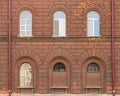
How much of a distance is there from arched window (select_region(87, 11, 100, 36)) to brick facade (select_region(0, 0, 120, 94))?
270 millimetres

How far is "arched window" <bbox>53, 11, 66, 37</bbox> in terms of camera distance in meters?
32.0

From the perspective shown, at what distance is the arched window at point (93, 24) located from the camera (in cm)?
3203

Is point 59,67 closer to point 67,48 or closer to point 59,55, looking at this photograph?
point 59,55

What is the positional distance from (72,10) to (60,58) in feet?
11.3

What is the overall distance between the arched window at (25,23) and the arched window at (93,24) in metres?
4.12

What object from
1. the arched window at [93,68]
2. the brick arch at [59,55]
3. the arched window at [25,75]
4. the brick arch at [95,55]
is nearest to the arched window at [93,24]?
the brick arch at [95,55]

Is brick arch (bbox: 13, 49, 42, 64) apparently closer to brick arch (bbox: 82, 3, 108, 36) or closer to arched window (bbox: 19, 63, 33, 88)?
arched window (bbox: 19, 63, 33, 88)

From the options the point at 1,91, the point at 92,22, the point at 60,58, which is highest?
the point at 92,22

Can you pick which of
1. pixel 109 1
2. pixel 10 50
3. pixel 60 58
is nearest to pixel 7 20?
pixel 10 50

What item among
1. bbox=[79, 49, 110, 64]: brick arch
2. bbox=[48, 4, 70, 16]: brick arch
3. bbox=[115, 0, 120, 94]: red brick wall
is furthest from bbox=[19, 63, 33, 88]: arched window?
bbox=[115, 0, 120, 94]: red brick wall

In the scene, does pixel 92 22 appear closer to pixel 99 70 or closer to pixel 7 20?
pixel 99 70

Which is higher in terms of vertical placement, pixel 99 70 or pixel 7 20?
pixel 7 20

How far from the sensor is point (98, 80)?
31734 mm

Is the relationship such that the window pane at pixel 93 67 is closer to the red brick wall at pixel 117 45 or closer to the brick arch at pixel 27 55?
the red brick wall at pixel 117 45
